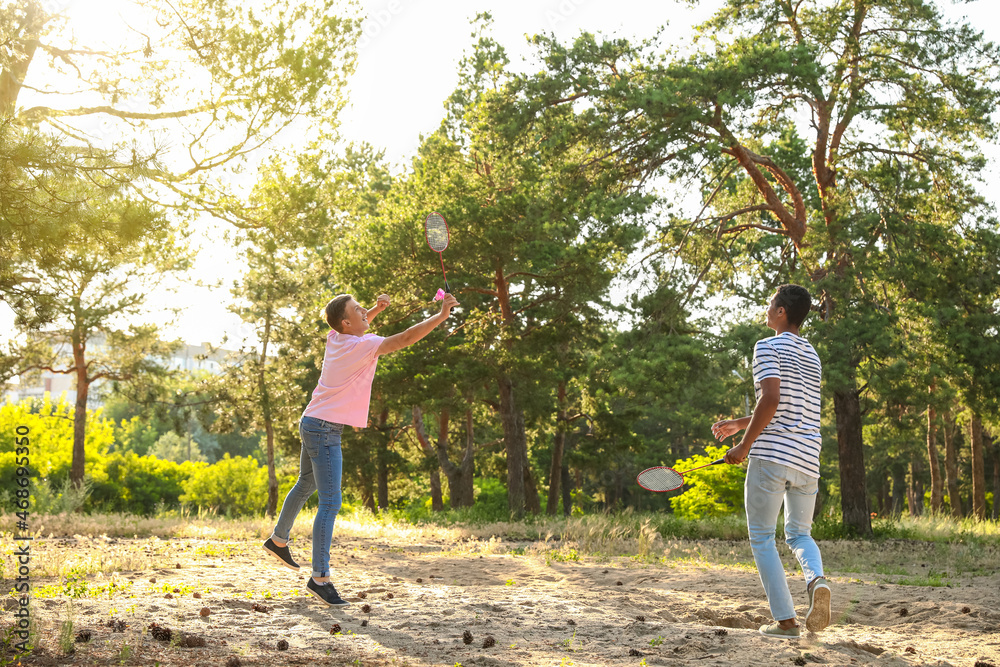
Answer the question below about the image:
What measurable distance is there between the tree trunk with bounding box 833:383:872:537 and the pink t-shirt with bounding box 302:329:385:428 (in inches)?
481

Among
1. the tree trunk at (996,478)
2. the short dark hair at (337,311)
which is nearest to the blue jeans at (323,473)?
the short dark hair at (337,311)

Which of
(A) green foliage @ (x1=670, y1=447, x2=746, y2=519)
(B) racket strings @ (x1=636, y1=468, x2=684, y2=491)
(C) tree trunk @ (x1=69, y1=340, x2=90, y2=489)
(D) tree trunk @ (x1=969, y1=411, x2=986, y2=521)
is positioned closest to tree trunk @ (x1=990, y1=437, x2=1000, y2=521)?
(D) tree trunk @ (x1=969, y1=411, x2=986, y2=521)

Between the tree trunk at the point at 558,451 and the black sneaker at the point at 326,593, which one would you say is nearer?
the black sneaker at the point at 326,593

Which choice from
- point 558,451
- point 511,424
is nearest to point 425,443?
point 558,451

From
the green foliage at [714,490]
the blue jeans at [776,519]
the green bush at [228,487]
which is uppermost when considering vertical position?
the blue jeans at [776,519]

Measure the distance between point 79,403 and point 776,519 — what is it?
24129mm

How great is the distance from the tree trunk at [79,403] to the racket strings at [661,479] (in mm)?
21564

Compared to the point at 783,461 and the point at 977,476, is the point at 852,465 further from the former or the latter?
the point at 977,476

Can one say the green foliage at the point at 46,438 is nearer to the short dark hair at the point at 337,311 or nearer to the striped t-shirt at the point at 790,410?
the short dark hair at the point at 337,311

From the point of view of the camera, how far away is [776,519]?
428 cm

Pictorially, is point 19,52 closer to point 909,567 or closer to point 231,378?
point 909,567

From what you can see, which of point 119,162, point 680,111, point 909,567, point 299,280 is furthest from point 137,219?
point 299,280

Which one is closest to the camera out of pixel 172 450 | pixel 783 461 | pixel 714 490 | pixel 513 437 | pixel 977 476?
pixel 783 461

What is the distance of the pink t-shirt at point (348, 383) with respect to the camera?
509 centimetres
